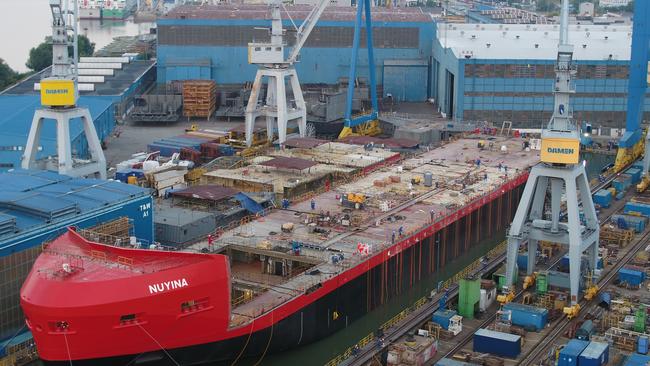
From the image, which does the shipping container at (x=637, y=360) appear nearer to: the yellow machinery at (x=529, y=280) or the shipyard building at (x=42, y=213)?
the yellow machinery at (x=529, y=280)

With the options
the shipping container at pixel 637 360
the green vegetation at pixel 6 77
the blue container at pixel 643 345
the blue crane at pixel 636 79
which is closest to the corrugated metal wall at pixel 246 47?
the green vegetation at pixel 6 77

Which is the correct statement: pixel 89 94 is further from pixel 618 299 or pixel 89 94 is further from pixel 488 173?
pixel 618 299

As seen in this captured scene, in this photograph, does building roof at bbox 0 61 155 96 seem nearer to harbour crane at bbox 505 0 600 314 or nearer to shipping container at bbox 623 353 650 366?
harbour crane at bbox 505 0 600 314

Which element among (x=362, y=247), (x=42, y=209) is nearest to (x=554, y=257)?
(x=362, y=247)

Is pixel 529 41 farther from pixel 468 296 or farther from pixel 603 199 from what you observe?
pixel 468 296

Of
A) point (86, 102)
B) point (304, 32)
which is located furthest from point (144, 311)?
point (86, 102)

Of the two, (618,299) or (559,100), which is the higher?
(559,100)

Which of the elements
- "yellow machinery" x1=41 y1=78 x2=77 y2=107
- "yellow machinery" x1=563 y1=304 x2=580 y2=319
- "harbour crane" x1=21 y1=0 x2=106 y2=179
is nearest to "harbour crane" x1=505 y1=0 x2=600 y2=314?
"yellow machinery" x1=563 y1=304 x2=580 y2=319
